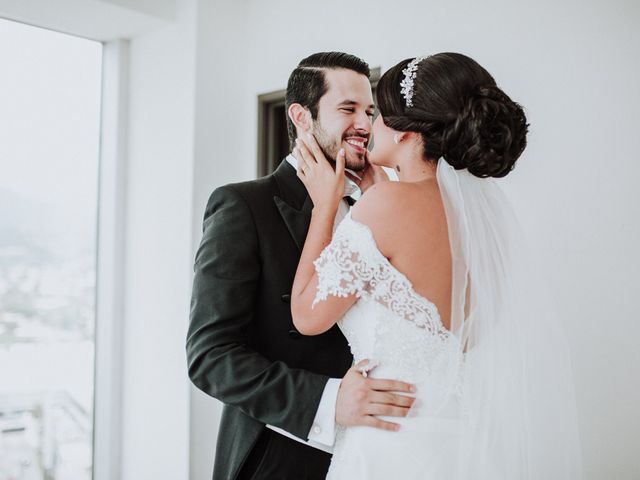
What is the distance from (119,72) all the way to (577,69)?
2.49 meters

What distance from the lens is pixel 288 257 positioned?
1.73 meters

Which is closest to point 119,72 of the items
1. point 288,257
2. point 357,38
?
point 357,38

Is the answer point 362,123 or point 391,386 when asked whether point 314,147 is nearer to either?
point 362,123

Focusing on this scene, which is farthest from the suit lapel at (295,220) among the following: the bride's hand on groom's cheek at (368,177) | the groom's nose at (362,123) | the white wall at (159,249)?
the white wall at (159,249)

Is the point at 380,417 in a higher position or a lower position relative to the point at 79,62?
lower

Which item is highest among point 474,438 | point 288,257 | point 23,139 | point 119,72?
point 119,72

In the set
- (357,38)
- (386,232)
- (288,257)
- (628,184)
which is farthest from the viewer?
(357,38)

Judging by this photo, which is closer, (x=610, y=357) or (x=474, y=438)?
(x=474, y=438)

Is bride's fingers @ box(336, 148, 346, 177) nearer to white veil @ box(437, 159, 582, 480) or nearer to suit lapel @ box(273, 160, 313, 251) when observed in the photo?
suit lapel @ box(273, 160, 313, 251)

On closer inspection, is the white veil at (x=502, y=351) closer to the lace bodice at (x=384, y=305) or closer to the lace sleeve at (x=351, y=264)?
the lace bodice at (x=384, y=305)

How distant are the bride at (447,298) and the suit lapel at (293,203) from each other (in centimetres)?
19

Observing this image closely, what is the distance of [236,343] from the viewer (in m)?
1.62

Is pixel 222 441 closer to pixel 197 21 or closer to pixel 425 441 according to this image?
pixel 425 441

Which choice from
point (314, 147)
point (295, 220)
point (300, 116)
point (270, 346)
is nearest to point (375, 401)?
point (270, 346)
